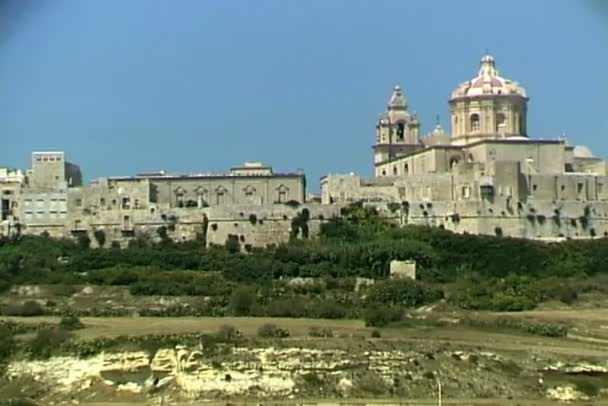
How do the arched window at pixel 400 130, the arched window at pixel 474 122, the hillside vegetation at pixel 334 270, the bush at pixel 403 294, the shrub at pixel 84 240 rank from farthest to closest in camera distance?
A: 1. the arched window at pixel 400 130
2. the arched window at pixel 474 122
3. the shrub at pixel 84 240
4. the bush at pixel 403 294
5. the hillside vegetation at pixel 334 270

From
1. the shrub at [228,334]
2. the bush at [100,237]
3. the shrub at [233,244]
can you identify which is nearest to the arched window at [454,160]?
the shrub at [233,244]

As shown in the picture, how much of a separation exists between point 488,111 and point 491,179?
16.9 ft

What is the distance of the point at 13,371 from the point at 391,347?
705 centimetres

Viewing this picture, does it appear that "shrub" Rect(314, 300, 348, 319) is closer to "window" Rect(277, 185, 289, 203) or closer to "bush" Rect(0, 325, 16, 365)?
"bush" Rect(0, 325, 16, 365)

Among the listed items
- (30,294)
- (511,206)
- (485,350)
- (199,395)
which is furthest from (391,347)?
(511,206)

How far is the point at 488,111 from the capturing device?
53562 mm

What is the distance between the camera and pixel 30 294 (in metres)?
41.6

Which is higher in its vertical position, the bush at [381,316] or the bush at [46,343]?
the bush at [381,316]

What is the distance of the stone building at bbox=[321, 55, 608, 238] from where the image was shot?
48.7m

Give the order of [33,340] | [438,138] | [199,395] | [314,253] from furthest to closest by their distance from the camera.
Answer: [438,138], [314,253], [33,340], [199,395]

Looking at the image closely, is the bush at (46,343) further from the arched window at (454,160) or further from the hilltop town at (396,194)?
the arched window at (454,160)

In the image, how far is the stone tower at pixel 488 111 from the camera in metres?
53.5

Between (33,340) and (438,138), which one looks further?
(438,138)

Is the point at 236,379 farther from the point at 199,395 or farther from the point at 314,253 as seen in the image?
the point at 314,253
